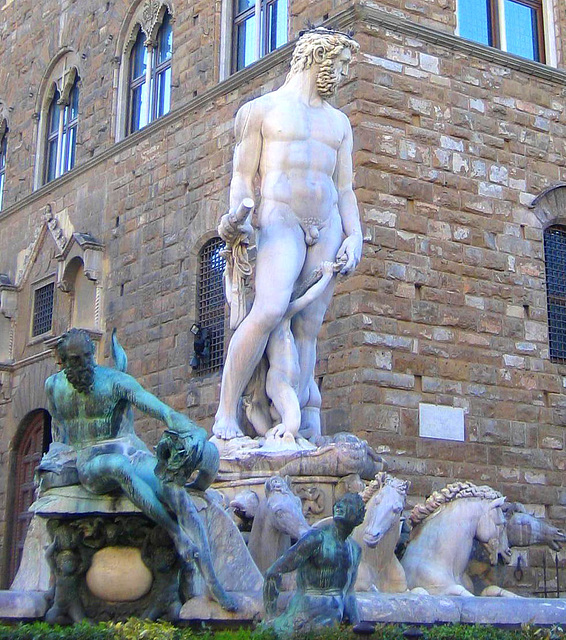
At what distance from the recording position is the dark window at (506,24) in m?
14.7

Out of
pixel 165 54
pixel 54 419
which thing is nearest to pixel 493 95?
pixel 165 54

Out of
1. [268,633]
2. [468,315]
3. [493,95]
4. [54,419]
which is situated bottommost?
[268,633]

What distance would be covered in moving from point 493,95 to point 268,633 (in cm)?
1088

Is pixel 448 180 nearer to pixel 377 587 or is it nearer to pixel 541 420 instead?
pixel 541 420

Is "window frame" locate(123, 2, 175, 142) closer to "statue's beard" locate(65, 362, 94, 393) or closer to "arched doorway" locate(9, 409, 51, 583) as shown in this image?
"arched doorway" locate(9, 409, 51, 583)

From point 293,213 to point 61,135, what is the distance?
1284 cm

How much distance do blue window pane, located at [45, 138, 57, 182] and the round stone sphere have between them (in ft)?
51.2

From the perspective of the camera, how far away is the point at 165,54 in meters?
17.5

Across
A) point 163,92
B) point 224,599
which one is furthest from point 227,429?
point 163,92

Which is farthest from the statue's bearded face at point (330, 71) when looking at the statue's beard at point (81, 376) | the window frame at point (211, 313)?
the window frame at point (211, 313)

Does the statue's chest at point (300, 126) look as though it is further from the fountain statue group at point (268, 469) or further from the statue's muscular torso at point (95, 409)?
the statue's muscular torso at point (95, 409)

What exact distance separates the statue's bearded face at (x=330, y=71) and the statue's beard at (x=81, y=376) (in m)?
3.68

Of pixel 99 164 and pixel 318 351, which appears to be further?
pixel 99 164

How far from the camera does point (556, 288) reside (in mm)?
14531
